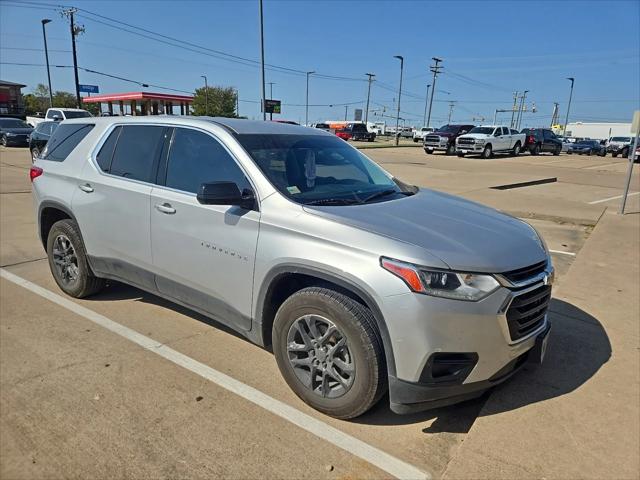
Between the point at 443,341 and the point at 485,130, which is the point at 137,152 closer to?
the point at 443,341

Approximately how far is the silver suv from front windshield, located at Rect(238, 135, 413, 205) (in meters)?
0.02

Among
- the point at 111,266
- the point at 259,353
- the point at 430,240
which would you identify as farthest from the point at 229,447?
the point at 111,266

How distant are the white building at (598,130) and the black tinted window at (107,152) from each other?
3583 inches

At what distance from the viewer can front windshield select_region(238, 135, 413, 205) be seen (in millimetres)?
3166

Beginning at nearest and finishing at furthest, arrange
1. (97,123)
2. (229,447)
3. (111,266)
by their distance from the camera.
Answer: (229,447), (111,266), (97,123)

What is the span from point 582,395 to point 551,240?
5187 millimetres

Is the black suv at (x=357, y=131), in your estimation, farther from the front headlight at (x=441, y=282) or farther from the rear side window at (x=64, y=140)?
the front headlight at (x=441, y=282)

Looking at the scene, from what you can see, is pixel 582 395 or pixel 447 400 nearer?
pixel 447 400

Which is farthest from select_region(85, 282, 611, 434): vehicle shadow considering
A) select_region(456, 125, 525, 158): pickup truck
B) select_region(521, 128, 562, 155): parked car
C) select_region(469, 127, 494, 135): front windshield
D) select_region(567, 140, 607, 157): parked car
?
select_region(567, 140, 607, 157): parked car

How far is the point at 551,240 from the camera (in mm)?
7746

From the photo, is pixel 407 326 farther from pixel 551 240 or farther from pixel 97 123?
pixel 551 240

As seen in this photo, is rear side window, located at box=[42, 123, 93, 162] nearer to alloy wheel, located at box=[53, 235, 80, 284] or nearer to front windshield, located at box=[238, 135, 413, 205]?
alloy wheel, located at box=[53, 235, 80, 284]

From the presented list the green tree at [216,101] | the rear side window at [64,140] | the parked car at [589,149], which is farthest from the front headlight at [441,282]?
the green tree at [216,101]

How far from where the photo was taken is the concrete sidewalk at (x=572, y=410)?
245cm
